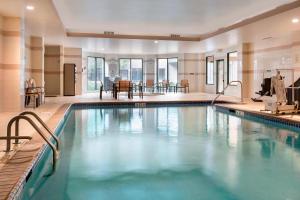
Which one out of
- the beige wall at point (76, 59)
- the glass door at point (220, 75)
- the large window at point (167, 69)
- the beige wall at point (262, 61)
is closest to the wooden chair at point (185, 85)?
the large window at point (167, 69)

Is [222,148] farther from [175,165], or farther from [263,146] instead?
[175,165]

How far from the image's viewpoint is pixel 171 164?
14.0ft

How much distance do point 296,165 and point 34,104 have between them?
7.20m

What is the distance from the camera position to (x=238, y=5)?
27.1ft

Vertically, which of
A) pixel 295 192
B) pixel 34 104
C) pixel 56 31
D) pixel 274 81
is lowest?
pixel 295 192

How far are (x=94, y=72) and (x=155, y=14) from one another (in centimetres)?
1072

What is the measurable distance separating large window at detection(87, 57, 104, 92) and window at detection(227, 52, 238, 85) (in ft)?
25.5

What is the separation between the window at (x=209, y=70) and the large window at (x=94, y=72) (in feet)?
20.9

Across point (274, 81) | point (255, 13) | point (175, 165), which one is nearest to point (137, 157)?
point (175, 165)

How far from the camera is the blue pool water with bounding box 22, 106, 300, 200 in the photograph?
3254 mm

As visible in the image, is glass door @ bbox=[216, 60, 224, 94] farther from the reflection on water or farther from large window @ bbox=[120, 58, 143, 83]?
the reflection on water

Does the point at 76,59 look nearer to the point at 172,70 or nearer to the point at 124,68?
the point at 124,68

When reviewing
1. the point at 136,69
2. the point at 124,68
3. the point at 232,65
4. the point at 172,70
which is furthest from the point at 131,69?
the point at 232,65

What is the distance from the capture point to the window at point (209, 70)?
712 inches
